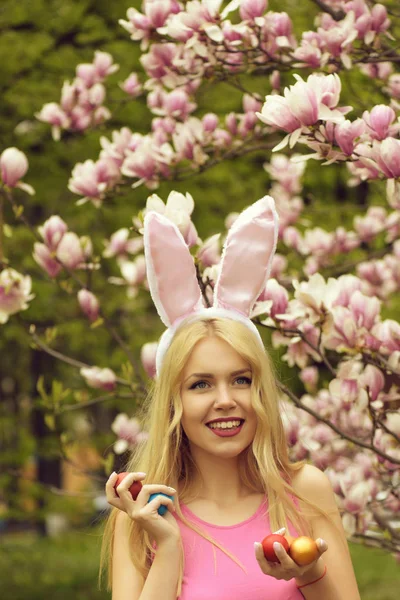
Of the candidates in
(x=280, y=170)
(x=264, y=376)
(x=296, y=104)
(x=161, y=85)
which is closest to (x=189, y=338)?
(x=264, y=376)

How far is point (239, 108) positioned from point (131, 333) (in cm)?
231

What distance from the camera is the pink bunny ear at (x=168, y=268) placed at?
288 cm

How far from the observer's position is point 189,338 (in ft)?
9.29

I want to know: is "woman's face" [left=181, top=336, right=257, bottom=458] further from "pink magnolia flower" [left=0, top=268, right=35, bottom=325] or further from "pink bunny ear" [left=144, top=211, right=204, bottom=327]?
"pink magnolia flower" [left=0, top=268, right=35, bottom=325]

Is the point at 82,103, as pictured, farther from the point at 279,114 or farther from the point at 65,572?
the point at 65,572

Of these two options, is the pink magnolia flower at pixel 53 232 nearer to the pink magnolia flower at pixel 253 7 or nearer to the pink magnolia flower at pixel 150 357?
the pink magnolia flower at pixel 150 357

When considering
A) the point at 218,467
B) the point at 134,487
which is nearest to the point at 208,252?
the point at 218,467

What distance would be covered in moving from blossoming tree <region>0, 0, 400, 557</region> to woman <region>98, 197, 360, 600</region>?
1.03 feet

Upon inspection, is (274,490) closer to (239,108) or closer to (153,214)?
(153,214)

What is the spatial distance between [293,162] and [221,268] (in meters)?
0.70

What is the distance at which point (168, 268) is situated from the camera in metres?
2.89

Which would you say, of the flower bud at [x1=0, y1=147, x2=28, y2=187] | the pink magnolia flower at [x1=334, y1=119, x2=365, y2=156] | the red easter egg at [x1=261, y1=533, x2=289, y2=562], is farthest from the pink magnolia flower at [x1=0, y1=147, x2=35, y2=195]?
the red easter egg at [x1=261, y1=533, x2=289, y2=562]

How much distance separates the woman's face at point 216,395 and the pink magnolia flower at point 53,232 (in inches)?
49.8

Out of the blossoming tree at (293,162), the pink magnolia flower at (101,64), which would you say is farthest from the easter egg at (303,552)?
→ the pink magnolia flower at (101,64)
